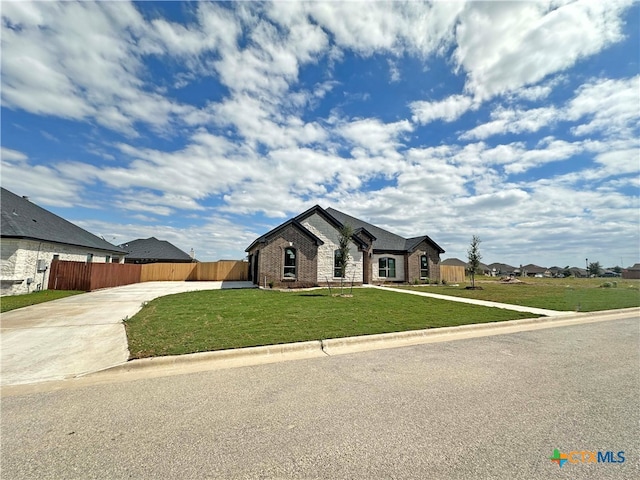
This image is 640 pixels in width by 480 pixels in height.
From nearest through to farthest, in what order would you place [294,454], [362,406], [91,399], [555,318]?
[294,454]
[362,406]
[91,399]
[555,318]

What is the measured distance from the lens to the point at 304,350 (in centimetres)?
619

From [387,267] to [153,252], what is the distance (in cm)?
3176

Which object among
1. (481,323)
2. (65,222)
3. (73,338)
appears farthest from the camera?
(65,222)

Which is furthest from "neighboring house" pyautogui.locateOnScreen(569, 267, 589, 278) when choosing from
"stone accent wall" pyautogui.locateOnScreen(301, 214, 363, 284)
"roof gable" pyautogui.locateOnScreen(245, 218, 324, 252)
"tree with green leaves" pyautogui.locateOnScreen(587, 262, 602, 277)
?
"roof gable" pyautogui.locateOnScreen(245, 218, 324, 252)

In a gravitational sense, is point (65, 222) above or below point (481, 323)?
above

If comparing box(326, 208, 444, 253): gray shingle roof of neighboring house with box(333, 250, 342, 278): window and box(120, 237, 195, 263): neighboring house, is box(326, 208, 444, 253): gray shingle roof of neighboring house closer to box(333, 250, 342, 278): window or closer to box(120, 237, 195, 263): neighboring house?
box(333, 250, 342, 278): window

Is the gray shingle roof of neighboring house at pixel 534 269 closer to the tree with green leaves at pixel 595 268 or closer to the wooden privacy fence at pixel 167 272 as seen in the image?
the tree with green leaves at pixel 595 268

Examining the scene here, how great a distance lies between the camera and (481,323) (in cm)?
870

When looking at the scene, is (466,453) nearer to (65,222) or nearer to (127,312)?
(127,312)

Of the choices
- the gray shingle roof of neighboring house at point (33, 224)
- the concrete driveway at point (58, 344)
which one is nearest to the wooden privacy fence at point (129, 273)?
the gray shingle roof of neighboring house at point (33, 224)

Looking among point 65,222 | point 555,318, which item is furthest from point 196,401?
point 65,222

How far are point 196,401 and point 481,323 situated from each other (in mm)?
8000

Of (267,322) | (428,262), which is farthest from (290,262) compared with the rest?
(428,262)

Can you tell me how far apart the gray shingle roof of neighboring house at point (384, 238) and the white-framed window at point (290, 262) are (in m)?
6.73
